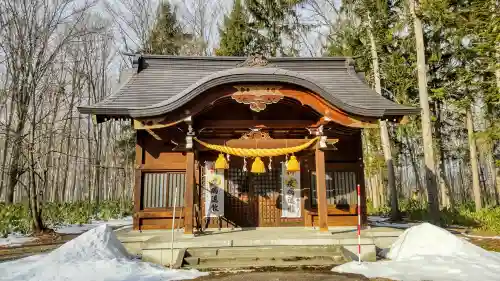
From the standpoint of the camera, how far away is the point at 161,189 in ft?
32.8

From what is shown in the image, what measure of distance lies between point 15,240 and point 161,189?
5950 mm

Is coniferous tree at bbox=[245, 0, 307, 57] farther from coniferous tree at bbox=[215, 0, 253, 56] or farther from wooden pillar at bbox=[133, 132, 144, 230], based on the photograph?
wooden pillar at bbox=[133, 132, 144, 230]

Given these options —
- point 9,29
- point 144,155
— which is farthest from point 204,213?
point 9,29

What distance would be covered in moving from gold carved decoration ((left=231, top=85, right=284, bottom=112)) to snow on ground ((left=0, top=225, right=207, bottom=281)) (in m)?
4.19

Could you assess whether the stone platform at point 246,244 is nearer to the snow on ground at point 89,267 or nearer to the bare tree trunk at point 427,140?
the snow on ground at point 89,267

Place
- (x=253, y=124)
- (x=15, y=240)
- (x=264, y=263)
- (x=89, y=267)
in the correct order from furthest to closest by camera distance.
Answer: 1. (x=15, y=240)
2. (x=253, y=124)
3. (x=264, y=263)
4. (x=89, y=267)

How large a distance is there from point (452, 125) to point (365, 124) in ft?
52.9

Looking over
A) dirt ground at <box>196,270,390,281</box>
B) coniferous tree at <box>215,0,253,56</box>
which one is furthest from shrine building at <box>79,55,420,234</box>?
coniferous tree at <box>215,0,253,56</box>

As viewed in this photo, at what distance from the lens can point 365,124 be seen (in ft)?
28.1

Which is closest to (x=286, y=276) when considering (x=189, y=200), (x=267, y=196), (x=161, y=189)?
(x=189, y=200)

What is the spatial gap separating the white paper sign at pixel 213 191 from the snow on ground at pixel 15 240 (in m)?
6.33

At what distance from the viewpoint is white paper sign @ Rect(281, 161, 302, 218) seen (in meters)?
10.3

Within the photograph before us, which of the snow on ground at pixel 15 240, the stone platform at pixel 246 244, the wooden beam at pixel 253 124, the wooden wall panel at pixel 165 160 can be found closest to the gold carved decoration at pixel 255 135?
the wooden beam at pixel 253 124

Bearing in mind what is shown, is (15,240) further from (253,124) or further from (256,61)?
(256,61)
